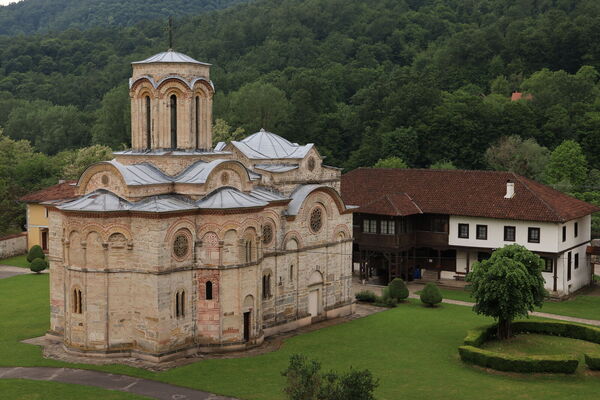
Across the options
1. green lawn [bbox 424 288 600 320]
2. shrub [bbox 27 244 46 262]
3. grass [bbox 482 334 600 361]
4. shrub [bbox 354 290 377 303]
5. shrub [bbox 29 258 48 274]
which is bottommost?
grass [bbox 482 334 600 361]

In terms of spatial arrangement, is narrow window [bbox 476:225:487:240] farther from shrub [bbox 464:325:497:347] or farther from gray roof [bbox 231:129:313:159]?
gray roof [bbox 231:129:313:159]

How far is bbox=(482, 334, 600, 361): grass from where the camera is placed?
3378 cm

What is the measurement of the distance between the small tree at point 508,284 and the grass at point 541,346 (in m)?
1.17

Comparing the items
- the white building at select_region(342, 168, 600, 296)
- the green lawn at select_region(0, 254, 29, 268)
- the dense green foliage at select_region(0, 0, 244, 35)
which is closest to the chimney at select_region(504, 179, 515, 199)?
the white building at select_region(342, 168, 600, 296)

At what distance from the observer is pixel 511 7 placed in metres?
118

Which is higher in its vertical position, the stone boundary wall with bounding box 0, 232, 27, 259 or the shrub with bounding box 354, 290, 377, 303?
the stone boundary wall with bounding box 0, 232, 27, 259

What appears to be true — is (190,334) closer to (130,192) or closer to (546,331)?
(130,192)

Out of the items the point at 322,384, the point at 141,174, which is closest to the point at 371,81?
the point at 141,174

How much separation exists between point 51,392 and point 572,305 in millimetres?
29798

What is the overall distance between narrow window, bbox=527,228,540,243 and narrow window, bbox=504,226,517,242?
88 cm

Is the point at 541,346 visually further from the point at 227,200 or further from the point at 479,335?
the point at 227,200

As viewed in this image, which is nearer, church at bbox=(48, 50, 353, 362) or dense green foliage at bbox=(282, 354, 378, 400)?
dense green foliage at bbox=(282, 354, 378, 400)

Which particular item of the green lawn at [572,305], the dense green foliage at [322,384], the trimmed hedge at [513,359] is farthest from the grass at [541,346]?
the dense green foliage at [322,384]

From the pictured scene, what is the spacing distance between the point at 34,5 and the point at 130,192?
17396 cm
